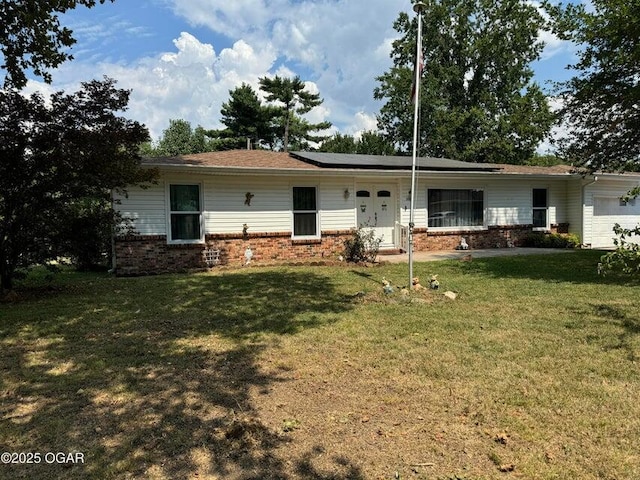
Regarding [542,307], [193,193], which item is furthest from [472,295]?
[193,193]

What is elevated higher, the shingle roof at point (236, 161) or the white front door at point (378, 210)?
the shingle roof at point (236, 161)

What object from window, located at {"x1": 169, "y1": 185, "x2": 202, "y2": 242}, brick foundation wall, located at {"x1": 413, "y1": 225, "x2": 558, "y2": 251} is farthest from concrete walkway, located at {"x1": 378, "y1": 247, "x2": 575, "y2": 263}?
window, located at {"x1": 169, "y1": 185, "x2": 202, "y2": 242}

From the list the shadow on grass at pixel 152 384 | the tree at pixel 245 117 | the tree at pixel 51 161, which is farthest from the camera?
the tree at pixel 245 117

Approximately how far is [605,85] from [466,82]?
24.9 metres

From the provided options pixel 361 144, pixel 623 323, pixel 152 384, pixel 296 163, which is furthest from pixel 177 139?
pixel 623 323

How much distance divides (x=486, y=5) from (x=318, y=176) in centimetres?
2497

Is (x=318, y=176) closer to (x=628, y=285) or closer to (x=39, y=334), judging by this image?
(x=628, y=285)

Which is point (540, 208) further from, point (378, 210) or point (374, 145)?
point (374, 145)

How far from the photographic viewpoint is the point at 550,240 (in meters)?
15.7

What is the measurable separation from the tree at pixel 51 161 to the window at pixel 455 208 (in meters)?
10.1

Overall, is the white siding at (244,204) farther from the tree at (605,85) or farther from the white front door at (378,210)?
the tree at (605,85)

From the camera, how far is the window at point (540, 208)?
1670 centimetres

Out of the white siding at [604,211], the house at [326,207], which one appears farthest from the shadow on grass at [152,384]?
the white siding at [604,211]

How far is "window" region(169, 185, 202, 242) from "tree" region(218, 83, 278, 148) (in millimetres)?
22306
